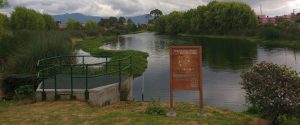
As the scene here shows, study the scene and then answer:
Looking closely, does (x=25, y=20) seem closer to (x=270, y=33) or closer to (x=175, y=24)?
(x=270, y=33)

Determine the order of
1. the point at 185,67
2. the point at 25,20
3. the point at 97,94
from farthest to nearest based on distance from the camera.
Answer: the point at 25,20, the point at 97,94, the point at 185,67

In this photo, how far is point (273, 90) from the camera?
411 inches

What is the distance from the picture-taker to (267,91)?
10539 millimetres

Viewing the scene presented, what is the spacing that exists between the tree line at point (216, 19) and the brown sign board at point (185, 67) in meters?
88.5

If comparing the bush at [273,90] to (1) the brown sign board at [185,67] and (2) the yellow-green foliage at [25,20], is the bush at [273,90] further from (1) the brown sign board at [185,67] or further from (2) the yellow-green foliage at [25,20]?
(2) the yellow-green foliage at [25,20]

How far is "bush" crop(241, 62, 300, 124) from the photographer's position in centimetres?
1024

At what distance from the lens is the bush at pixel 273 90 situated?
33.6ft

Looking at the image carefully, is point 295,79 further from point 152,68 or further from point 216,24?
point 216,24

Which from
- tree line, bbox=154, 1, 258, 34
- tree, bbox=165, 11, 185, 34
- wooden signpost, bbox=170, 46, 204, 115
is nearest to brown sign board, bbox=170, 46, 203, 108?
wooden signpost, bbox=170, 46, 204, 115

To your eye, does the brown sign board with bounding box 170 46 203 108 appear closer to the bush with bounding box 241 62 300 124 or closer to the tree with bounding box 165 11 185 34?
the bush with bounding box 241 62 300 124

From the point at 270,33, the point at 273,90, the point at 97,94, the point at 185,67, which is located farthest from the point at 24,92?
the point at 270,33

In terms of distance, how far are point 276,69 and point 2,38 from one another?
73.6 ft

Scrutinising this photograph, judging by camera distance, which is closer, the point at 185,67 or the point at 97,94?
the point at 185,67

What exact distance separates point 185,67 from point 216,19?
95.3 m
